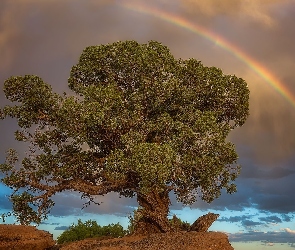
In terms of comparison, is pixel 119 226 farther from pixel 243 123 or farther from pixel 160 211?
pixel 243 123

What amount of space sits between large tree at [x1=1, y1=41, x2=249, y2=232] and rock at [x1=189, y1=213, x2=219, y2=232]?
4.24ft

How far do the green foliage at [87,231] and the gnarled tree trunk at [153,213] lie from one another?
9248mm

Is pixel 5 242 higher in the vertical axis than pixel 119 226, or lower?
lower

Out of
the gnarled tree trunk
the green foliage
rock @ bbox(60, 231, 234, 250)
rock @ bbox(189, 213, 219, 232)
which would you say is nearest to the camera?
rock @ bbox(60, 231, 234, 250)

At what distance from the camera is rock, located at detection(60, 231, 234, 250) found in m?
30.0

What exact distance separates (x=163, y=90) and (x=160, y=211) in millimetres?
8846

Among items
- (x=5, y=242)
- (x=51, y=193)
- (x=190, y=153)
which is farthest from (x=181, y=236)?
(x=5, y=242)

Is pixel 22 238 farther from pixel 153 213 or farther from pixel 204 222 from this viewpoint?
pixel 204 222

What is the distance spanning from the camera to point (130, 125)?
32.6 metres

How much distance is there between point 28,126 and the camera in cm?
3659

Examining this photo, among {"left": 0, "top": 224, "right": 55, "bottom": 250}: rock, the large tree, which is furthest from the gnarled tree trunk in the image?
{"left": 0, "top": 224, "right": 55, "bottom": 250}: rock

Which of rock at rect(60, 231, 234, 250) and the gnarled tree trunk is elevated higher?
the gnarled tree trunk

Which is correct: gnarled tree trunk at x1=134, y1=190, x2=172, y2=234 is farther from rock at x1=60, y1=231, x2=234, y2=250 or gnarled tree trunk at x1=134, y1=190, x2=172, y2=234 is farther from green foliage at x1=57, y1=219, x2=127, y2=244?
green foliage at x1=57, y1=219, x2=127, y2=244

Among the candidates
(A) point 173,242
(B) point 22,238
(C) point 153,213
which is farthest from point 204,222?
(B) point 22,238
